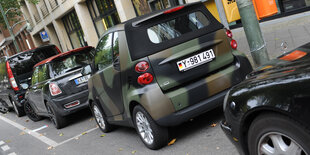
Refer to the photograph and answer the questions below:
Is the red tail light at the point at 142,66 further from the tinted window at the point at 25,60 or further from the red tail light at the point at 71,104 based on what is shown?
the tinted window at the point at 25,60

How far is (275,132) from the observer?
2445mm

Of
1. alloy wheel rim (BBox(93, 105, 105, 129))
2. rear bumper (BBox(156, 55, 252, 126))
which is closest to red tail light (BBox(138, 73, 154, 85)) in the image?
rear bumper (BBox(156, 55, 252, 126))

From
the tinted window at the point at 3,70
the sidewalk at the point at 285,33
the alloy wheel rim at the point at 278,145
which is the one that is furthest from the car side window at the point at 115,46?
the tinted window at the point at 3,70

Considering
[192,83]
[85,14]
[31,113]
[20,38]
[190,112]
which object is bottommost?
[31,113]

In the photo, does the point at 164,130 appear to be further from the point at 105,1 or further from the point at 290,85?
the point at 105,1

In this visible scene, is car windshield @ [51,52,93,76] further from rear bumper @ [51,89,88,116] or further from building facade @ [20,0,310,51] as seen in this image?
building facade @ [20,0,310,51]

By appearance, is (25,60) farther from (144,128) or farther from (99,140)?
(144,128)

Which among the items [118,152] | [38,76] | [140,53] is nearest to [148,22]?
[140,53]

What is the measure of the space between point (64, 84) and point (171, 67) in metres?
4.10

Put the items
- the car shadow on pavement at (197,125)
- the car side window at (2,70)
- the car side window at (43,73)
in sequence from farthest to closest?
the car side window at (2,70) < the car side window at (43,73) < the car shadow on pavement at (197,125)

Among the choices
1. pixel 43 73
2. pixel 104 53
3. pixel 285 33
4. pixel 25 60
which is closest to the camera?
pixel 104 53

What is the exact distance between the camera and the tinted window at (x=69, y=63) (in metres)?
8.07

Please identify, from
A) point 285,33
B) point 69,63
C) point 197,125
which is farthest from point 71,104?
point 285,33

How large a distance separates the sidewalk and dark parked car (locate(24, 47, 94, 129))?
4.07 meters
